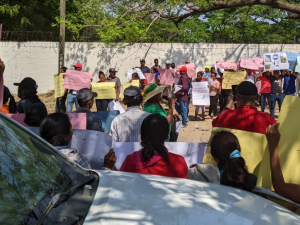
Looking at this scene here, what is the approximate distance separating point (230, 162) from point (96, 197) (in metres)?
1.15

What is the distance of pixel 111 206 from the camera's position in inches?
70.5

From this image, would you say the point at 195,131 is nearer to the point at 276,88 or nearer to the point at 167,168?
the point at 276,88

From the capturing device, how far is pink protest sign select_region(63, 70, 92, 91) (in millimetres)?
8535

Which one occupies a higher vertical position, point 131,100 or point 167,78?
point 167,78

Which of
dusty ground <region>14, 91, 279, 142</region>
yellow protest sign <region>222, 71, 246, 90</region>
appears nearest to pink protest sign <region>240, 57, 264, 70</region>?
yellow protest sign <region>222, 71, 246, 90</region>

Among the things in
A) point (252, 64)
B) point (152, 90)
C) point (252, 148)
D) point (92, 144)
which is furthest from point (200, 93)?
point (252, 148)

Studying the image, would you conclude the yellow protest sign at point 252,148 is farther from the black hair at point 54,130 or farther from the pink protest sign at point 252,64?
the pink protest sign at point 252,64

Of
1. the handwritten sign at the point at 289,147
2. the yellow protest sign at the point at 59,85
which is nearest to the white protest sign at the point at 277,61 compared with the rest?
the yellow protest sign at the point at 59,85

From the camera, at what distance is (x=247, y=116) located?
11.5 ft

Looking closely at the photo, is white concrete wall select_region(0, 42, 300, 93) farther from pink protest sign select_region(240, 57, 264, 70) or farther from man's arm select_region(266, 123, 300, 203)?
man's arm select_region(266, 123, 300, 203)

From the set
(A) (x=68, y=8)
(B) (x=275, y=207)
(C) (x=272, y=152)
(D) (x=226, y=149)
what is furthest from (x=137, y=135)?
(A) (x=68, y=8)

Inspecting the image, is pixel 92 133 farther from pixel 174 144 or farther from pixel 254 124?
pixel 254 124

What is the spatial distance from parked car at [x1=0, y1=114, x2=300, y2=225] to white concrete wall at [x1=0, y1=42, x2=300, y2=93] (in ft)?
48.1

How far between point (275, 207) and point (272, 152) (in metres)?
0.59
